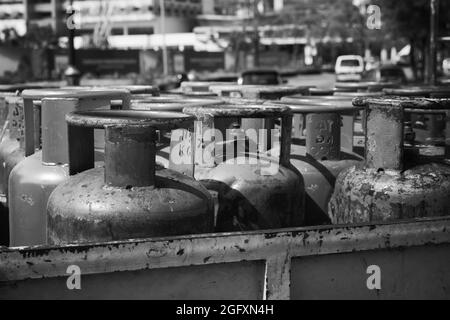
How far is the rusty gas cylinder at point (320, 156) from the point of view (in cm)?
527

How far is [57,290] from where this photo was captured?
2473 millimetres

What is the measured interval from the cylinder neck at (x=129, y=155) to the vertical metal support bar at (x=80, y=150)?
617 millimetres

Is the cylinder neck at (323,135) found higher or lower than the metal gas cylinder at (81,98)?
lower

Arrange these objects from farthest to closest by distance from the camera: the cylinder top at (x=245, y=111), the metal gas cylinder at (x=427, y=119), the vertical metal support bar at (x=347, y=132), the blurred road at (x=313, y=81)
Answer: the blurred road at (x=313, y=81)
the metal gas cylinder at (x=427, y=119)
the vertical metal support bar at (x=347, y=132)
the cylinder top at (x=245, y=111)

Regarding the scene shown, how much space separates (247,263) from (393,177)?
1838mm

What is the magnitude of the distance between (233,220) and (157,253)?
198 centimetres

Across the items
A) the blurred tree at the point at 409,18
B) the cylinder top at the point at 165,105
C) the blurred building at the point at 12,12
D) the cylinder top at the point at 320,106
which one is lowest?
the cylinder top at the point at 320,106

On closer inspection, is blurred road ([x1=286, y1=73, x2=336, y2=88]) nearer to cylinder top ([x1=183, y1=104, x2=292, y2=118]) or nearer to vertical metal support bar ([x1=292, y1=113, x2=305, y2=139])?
vertical metal support bar ([x1=292, y1=113, x2=305, y2=139])

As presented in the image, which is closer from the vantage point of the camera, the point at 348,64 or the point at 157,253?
the point at 157,253

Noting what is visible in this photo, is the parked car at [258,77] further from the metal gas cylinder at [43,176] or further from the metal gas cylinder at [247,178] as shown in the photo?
the metal gas cylinder at [43,176]

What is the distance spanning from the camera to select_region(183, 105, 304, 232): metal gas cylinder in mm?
4516

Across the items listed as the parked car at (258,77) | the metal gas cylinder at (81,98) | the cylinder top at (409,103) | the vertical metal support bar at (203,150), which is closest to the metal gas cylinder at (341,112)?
the vertical metal support bar at (203,150)
